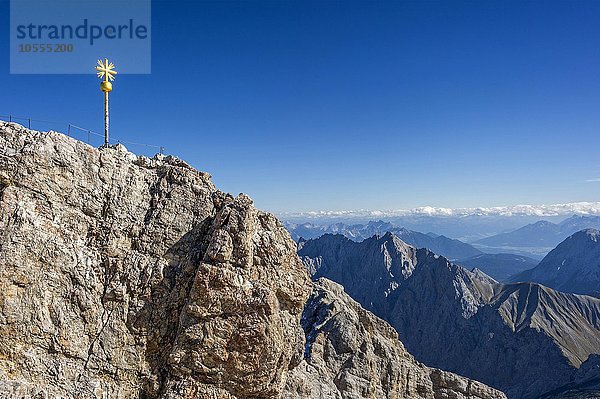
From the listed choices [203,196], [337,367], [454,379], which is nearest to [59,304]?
[203,196]

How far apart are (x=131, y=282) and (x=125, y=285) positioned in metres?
0.40

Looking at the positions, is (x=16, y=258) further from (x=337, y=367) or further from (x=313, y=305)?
(x=313, y=305)

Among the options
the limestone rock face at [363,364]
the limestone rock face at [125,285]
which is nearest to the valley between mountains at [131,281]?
the limestone rock face at [125,285]

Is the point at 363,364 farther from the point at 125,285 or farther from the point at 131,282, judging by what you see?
the point at 125,285

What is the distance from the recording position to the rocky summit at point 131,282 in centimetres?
2194

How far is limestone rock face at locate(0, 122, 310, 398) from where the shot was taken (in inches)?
862

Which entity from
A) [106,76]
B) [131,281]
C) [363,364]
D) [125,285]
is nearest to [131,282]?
[131,281]

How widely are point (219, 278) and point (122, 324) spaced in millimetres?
6794

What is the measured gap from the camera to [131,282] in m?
24.8

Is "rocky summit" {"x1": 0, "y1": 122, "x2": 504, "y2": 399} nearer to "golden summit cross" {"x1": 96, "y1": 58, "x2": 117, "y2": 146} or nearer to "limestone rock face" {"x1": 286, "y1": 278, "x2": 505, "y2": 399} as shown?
"golden summit cross" {"x1": 96, "y1": 58, "x2": 117, "y2": 146}

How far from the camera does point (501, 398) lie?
7394 centimetres

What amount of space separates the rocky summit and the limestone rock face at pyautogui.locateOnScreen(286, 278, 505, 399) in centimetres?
2953

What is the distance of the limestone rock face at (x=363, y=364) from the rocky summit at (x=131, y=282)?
29.5 metres

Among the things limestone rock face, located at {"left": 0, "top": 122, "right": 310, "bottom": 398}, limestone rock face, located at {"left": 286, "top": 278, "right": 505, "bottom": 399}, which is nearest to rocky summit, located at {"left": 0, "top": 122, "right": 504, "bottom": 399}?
limestone rock face, located at {"left": 0, "top": 122, "right": 310, "bottom": 398}
